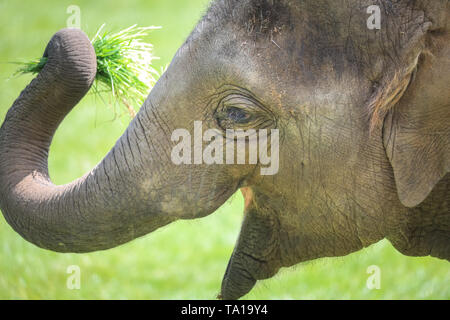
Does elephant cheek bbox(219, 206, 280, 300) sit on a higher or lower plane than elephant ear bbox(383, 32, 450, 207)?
lower

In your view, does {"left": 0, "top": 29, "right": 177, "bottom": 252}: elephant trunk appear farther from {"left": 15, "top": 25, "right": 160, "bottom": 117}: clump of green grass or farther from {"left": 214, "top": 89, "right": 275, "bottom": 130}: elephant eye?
{"left": 15, "top": 25, "right": 160, "bottom": 117}: clump of green grass

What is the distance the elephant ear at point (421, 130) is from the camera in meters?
2.34

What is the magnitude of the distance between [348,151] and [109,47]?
4.05 feet

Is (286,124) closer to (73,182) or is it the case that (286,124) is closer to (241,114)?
(241,114)

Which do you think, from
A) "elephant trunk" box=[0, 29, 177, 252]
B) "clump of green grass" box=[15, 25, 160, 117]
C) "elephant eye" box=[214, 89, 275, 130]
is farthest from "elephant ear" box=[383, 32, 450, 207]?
"clump of green grass" box=[15, 25, 160, 117]

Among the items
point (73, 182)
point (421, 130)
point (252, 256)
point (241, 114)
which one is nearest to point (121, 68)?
point (73, 182)

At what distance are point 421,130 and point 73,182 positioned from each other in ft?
3.99

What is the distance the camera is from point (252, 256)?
2.99 meters

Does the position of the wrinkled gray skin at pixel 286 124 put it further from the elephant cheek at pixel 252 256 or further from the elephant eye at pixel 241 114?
the elephant cheek at pixel 252 256

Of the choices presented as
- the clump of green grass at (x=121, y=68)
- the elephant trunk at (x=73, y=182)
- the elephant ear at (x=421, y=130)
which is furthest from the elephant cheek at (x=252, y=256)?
the clump of green grass at (x=121, y=68)

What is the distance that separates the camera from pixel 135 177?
2465 millimetres

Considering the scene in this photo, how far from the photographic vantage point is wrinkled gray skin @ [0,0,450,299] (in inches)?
93.9
